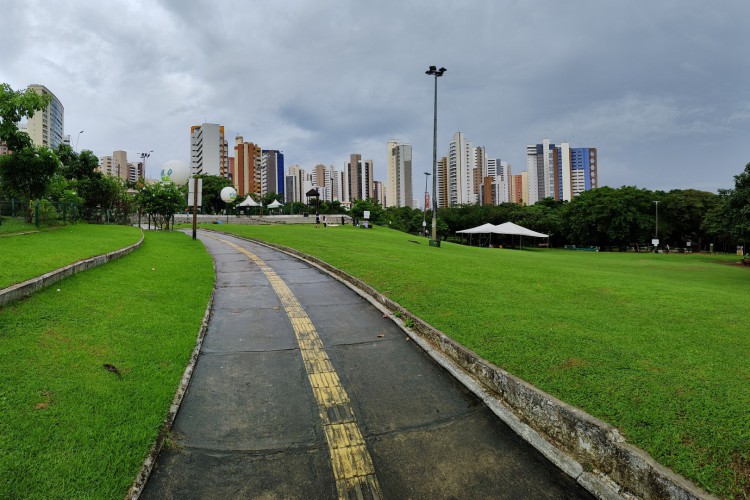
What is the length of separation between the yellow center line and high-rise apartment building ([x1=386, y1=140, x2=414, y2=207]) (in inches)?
4795

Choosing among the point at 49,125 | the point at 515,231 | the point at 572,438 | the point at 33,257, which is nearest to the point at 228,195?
the point at 49,125

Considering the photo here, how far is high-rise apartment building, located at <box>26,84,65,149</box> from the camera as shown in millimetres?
71875

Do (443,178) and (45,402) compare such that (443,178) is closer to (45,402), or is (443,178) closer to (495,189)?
(495,189)

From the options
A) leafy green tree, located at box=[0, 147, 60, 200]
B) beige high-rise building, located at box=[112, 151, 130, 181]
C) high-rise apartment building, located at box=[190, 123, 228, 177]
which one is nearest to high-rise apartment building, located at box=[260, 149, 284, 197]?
high-rise apartment building, located at box=[190, 123, 228, 177]

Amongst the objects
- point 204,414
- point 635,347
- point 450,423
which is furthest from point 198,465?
point 635,347

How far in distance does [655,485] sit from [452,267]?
9.42 meters

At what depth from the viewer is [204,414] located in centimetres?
379

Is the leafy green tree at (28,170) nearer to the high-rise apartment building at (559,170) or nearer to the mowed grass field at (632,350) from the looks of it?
the mowed grass field at (632,350)

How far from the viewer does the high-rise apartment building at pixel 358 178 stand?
471 feet

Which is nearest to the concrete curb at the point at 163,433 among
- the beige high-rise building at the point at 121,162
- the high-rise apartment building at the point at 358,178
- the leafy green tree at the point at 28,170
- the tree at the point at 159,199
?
the leafy green tree at the point at 28,170

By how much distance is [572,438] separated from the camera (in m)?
3.24

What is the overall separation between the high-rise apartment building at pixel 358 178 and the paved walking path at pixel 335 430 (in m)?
139

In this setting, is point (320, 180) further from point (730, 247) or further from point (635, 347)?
point (635, 347)

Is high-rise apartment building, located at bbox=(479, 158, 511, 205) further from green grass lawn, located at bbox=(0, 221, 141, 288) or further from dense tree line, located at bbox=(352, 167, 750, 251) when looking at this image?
green grass lawn, located at bbox=(0, 221, 141, 288)
